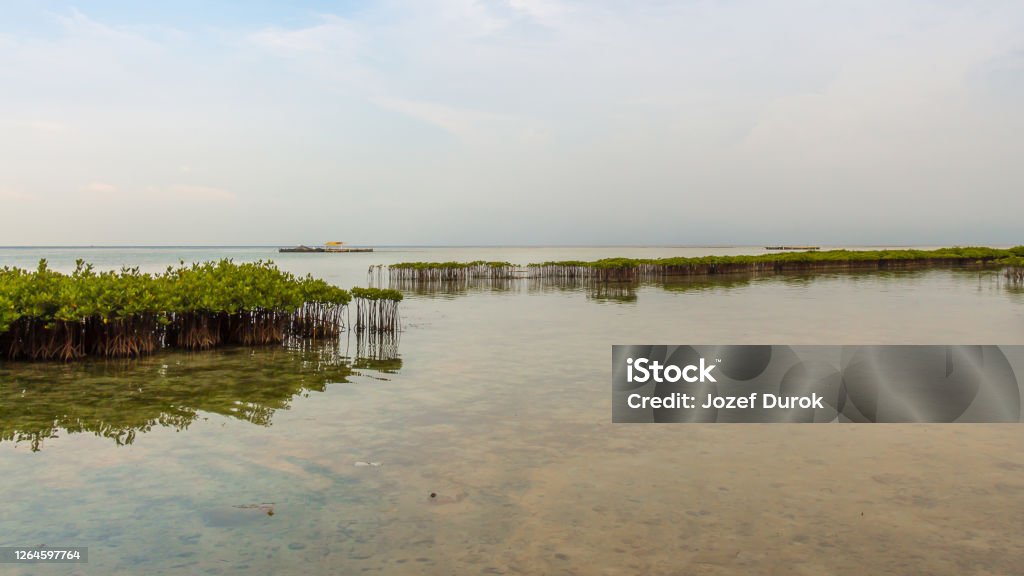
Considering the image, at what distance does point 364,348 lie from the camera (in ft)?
47.6

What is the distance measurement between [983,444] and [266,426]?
8.51 m

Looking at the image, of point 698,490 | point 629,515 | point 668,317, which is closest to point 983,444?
→ point 698,490

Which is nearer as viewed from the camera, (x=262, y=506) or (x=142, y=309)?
(x=262, y=506)

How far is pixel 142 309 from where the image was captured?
12359 millimetres

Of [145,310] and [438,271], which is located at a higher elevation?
[438,271]

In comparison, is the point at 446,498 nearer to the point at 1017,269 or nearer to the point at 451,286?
the point at 451,286

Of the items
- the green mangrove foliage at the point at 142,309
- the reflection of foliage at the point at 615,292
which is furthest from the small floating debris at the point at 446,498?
the reflection of foliage at the point at 615,292

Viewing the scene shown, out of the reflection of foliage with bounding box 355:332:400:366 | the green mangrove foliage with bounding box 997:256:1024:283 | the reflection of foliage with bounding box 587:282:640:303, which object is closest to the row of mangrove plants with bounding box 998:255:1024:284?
the green mangrove foliage with bounding box 997:256:1024:283

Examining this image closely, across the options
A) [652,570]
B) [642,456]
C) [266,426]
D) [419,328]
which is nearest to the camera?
[652,570]

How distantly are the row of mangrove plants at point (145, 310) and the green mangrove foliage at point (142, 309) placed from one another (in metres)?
0.02

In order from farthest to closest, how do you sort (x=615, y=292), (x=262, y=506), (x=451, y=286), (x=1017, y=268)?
(x=451, y=286)
(x=1017, y=268)
(x=615, y=292)
(x=262, y=506)

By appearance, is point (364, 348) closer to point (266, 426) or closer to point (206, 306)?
point (206, 306)

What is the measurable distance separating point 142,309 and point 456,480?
29.4ft

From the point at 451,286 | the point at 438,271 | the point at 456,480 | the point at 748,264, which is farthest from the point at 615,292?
the point at 456,480
